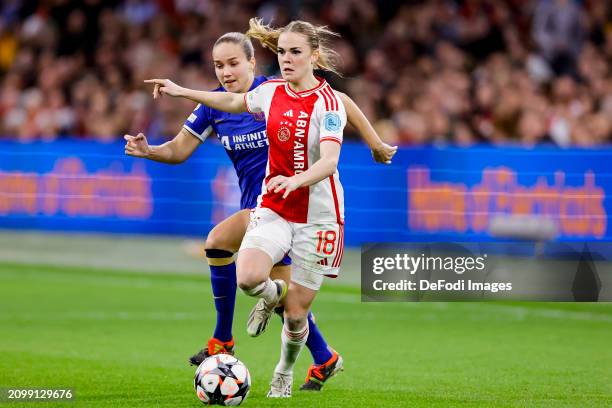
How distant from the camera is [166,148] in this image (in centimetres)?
923

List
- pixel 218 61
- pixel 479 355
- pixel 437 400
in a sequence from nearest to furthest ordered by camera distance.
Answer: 1. pixel 437 400
2. pixel 218 61
3. pixel 479 355

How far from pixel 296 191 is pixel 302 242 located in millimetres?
323

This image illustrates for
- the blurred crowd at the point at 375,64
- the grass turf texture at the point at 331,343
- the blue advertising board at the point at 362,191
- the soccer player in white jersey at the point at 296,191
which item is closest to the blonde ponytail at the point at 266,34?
the soccer player in white jersey at the point at 296,191

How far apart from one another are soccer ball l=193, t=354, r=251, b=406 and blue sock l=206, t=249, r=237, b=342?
1298 mm

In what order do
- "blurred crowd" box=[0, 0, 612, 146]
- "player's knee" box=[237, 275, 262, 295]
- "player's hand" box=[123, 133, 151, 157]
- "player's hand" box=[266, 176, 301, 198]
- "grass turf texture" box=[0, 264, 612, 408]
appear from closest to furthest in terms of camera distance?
"player's hand" box=[266, 176, 301, 198]
"player's knee" box=[237, 275, 262, 295]
"player's hand" box=[123, 133, 151, 157]
"grass turf texture" box=[0, 264, 612, 408]
"blurred crowd" box=[0, 0, 612, 146]

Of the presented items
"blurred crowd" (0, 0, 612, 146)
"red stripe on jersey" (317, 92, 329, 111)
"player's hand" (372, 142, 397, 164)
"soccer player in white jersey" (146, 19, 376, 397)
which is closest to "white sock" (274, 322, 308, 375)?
"soccer player in white jersey" (146, 19, 376, 397)

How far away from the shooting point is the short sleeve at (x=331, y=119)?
26.5 ft

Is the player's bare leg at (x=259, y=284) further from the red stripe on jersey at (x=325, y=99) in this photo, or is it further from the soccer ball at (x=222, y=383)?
the red stripe on jersey at (x=325, y=99)

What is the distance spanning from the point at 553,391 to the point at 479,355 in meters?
1.99

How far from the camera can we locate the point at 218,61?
9336mm

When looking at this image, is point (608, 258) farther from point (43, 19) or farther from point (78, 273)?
point (43, 19)

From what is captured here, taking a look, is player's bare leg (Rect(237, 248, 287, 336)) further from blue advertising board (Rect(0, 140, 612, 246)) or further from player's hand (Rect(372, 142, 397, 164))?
blue advertising board (Rect(0, 140, 612, 246))

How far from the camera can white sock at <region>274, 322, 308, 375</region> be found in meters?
8.39

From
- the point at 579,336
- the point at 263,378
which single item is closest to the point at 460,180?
the point at 579,336
